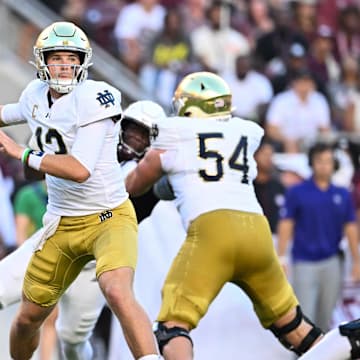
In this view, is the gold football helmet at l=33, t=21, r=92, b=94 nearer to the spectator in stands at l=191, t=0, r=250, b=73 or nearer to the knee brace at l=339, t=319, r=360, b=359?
the knee brace at l=339, t=319, r=360, b=359

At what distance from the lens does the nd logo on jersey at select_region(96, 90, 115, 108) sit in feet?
21.7

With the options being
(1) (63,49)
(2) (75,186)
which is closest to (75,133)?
(2) (75,186)

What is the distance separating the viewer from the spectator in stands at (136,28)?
12.4 meters

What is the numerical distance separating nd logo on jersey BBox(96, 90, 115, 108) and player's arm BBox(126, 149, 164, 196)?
1.53ft

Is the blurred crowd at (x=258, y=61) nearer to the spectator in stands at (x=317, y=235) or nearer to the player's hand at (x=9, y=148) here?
the spectator in stands at (x=317, y=235)

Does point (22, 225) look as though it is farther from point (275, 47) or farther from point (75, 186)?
point (275, 47)

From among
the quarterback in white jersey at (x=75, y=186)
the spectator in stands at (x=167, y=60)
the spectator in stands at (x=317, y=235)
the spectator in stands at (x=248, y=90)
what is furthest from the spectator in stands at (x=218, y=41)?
the quarterback in white jersey at (x=75, y=186)

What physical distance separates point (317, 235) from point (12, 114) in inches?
138

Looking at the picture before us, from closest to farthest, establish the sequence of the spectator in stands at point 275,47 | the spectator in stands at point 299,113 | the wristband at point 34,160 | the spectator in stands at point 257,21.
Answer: the wristband at point 34,160
the spectator in stands at point 299,113
the spectator in stands at point 275,47
the spectator in stands at point 257,21

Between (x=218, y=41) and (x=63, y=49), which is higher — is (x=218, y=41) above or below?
below

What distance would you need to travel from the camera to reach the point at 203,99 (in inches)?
279

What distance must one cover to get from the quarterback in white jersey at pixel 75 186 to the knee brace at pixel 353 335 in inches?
36.5

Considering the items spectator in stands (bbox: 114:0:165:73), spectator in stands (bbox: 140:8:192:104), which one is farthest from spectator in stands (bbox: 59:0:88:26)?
spectator in stands (bbox: 140:8:192:104)

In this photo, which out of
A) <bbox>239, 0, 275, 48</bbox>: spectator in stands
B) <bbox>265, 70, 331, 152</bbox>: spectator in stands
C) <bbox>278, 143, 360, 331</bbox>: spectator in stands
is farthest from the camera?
<bbox>239, 0, 275, 48</bbox>: spectator in stands
